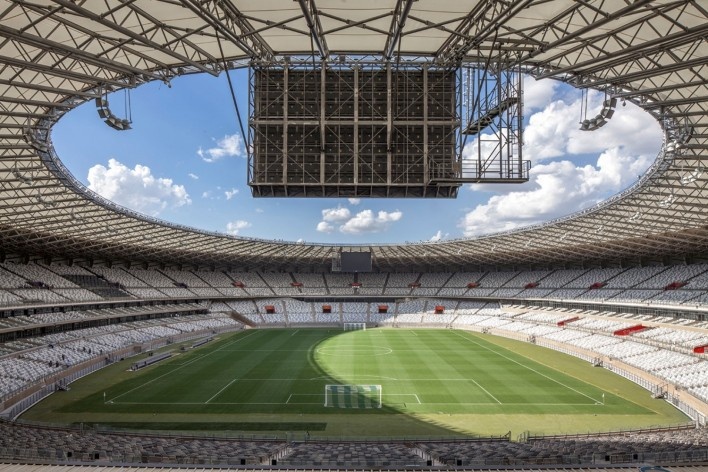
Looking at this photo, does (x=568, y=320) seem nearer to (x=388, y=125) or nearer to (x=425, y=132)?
(x=425, y=132)

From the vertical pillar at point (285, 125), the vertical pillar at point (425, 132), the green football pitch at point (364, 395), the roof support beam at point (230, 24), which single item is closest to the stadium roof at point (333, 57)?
A: the roof support beam at point (230, 24)

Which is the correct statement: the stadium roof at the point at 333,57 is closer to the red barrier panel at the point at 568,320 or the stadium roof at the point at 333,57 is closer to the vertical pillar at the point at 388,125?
the vertical pillar at the point at 388,125

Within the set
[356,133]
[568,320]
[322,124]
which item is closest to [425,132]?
[356,133]

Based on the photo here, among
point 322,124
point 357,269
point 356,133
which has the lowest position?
point 357,269

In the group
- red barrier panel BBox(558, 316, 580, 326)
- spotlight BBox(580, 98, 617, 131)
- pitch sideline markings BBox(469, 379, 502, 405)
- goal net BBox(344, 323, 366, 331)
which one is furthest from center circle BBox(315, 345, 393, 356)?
spotlight BBox(580, 98, 617, 131)

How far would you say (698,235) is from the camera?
159 feet

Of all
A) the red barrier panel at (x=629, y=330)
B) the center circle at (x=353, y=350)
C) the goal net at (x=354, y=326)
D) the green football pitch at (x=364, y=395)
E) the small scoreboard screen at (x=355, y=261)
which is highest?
the small scoreboard screen at (x=355, y=261)

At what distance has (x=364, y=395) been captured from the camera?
3400 centimetres

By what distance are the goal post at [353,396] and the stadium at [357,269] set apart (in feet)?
0.89

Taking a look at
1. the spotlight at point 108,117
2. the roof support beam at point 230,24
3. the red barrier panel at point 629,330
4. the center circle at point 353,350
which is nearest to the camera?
the roof support beam at point 230,24

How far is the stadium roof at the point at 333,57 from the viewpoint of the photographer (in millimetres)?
13898

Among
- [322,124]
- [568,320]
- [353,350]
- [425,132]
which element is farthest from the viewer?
[568,320]

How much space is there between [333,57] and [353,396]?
2299 centimetres

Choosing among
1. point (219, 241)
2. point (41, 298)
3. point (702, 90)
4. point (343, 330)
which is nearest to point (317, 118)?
point (702, 90)
